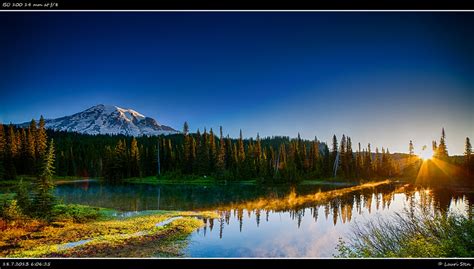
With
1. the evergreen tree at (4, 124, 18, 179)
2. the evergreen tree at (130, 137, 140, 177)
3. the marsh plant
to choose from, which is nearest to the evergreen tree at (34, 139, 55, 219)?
the evergreen tree at (4, 124, 18, 179)

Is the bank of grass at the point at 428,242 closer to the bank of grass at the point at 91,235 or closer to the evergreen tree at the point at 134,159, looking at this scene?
the bank of grass at the point at 91,235

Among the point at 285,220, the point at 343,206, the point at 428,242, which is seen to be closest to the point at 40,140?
the point at 285,220

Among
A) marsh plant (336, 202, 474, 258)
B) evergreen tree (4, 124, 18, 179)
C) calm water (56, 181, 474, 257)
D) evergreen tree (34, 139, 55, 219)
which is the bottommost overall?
calm water (56, 181, 474, 257)

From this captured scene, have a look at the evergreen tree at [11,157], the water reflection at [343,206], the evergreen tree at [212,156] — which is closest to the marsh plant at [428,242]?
the water reflection at [343,206]

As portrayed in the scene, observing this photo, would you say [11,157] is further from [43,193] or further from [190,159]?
[190,159]

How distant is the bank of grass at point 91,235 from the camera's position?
8.71 meters

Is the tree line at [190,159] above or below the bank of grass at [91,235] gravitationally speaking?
above

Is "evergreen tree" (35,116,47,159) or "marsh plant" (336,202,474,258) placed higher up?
"evergreen tree" (35,116,47,159)

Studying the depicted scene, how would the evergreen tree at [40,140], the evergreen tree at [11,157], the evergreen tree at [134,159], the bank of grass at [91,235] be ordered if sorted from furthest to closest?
the evergreen tree at [134,159], the evergreen tree at [11,157], the evergreen tree at [40,140], the bank of grass at [91,235]

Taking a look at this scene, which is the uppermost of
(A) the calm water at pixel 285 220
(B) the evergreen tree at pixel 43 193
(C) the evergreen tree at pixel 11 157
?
(C) the evergreen tree at pixel 11 157

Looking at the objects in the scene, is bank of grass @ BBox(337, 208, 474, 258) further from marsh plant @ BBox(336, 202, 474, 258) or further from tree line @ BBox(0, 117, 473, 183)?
tree line @ BBox(0, 117, 473, 183)

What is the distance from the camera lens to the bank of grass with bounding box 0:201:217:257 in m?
8.71

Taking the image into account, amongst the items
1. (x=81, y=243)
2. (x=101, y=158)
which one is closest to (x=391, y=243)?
(x=81, y=243)
